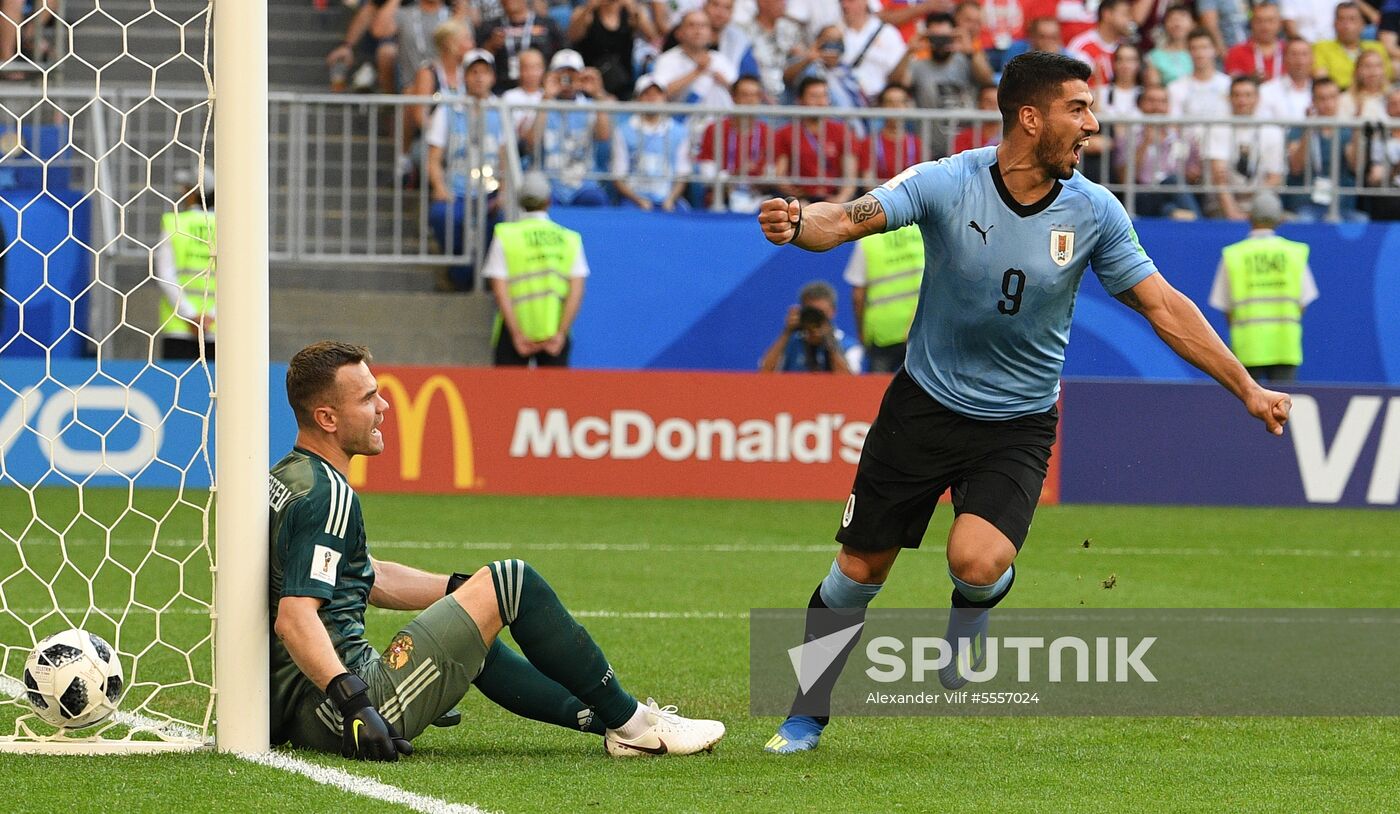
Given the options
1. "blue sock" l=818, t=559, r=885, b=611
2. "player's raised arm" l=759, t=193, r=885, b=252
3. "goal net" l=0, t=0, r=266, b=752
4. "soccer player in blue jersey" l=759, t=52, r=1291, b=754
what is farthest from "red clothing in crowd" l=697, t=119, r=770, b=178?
"player's raised arm" l=759, t=193, r=885, b=252

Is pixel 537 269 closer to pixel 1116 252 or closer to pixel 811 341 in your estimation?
pixel 811 341

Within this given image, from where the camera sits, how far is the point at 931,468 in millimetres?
5527

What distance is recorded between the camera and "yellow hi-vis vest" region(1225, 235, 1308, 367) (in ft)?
47.4

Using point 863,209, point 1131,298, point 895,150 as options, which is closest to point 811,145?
point 895,150

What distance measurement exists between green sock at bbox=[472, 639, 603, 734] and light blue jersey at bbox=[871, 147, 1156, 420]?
1363 millimetres

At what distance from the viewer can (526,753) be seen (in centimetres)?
526

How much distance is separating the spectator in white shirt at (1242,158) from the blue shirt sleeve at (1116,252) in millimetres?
10758

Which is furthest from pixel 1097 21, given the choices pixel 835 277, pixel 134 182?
pixel 134 182

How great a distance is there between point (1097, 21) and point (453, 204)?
20.1 ft

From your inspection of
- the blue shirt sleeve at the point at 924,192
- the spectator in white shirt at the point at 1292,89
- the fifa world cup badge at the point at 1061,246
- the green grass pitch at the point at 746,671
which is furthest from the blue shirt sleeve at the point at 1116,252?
the spectator in white shirt at the point at 1292,89

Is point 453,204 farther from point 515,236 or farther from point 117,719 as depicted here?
point 117,719

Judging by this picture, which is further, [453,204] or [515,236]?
[453,204]

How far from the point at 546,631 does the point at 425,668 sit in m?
0.32

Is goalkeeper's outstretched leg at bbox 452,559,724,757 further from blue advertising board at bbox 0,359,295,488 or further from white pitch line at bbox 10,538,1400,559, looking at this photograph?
blue advertising board at bbox 0,359,295,488
